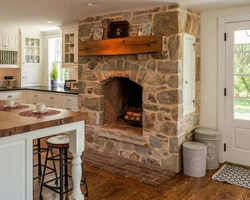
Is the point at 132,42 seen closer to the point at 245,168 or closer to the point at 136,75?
the point at 136,75

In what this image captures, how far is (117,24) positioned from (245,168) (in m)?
2.90

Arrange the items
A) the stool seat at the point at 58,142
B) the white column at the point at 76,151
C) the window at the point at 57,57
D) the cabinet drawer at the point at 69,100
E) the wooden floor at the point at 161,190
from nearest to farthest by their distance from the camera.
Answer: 1. the white column at the point at 76,151
2. the stool seat at the point at 58,142
3. the wooden floor at the point at 161,190
4. the cabinet drawer at the point at 69,100
5. the window at the point at 57,57

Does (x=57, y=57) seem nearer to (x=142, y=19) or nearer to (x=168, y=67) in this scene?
(x=142, y=19)

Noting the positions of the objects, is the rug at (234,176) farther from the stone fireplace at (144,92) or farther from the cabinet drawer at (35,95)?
the cabinet drawer at (35,95)

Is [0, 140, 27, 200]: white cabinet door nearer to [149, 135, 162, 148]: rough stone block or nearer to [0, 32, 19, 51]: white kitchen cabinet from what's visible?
[149, 135, 162, 148]: rough stone block

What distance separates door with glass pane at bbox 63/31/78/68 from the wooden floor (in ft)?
9.15

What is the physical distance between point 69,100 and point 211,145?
2.87 m

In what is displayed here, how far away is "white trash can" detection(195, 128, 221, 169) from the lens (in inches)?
151

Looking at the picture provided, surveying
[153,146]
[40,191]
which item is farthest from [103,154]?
[40,191]

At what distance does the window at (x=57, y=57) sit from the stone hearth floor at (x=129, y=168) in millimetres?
2795

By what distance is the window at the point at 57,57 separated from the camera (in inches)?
261

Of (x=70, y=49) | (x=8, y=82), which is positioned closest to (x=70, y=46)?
(x=70, y=49)

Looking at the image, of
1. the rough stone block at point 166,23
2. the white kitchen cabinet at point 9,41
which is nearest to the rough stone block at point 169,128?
the rough stone block at point 166,23

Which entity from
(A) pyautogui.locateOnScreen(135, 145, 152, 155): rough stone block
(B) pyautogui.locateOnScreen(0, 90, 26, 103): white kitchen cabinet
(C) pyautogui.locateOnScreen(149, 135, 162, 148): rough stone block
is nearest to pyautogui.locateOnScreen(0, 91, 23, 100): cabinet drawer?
(B) pyautogui.locateOnScreen(0, 90, 26, 103): white kitchen cabinet
